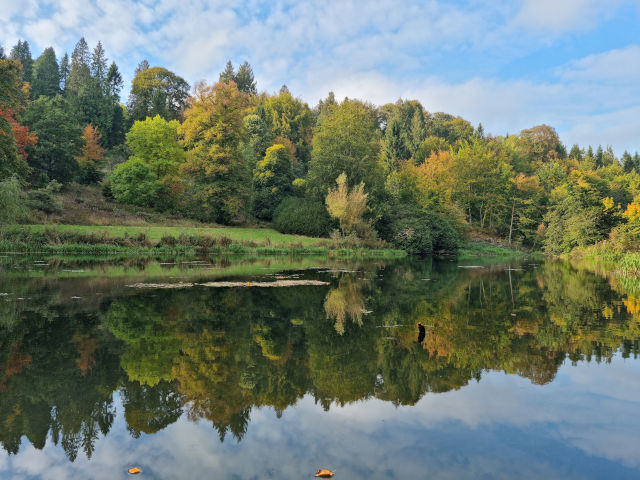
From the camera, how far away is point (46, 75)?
73688 millimetres

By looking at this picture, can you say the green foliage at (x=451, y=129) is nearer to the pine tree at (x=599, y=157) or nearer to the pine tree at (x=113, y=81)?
the pine tree at (x=599, y=157)

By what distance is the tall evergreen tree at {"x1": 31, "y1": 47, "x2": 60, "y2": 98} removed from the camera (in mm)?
70869

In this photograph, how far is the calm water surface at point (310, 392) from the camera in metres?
3.56

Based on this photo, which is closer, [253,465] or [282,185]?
[253,465]

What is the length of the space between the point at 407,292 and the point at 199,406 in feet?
32.8

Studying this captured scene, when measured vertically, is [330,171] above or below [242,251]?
above

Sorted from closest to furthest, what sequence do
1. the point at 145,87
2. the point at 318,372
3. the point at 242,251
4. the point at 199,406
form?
the point at 199,406 → the point at 318,372 → the point at 242,251 → the point at 145,87

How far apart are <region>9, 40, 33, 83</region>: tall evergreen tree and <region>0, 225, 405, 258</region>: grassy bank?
66886 millimetres

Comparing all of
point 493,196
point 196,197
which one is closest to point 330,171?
point 196,197

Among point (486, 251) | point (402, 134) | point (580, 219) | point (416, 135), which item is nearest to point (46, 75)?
point (402, 134)

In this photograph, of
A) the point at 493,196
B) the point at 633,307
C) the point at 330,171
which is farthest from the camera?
the point at 493,196

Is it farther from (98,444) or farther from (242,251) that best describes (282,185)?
(98,444)

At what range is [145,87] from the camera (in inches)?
2682

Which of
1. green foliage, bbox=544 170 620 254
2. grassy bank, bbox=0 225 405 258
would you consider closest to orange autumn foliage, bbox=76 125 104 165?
grassy bank, bbox=0 225 405 258
